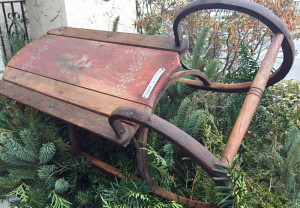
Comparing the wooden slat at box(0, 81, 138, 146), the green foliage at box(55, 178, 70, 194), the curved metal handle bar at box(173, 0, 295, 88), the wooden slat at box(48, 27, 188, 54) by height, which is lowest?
the green foliage at box(55, 178, 70, 194)

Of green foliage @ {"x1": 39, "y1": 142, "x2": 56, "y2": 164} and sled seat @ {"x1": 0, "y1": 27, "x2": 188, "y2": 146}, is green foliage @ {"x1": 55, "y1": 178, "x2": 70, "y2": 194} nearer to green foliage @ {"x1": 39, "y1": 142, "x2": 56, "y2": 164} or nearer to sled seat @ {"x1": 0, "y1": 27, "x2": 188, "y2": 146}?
green foliage @ {"x1": 39, "y1": 142, "x2": 56, "y2": 164}

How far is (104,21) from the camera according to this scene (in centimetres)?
274

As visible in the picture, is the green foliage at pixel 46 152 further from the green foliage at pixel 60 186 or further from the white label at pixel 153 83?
the white label at pixel 153 83

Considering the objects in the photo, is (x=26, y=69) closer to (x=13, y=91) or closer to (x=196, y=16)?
(x=13, y=91)

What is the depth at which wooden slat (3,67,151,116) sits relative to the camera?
1.11 meters

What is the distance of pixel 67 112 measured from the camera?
1.19 meters

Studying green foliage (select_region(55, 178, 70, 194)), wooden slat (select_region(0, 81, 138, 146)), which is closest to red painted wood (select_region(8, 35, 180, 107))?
wooden slat (select_region(0, 81, 138, 146))

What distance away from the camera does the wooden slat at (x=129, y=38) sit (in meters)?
1.30

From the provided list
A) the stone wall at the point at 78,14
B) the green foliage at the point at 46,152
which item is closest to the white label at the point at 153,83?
the green foliage at the point at 46,152

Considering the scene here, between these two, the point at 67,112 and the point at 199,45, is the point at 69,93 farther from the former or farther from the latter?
the point at 199,45

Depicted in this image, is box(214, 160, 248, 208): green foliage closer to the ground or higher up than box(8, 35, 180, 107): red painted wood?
closer to the ground

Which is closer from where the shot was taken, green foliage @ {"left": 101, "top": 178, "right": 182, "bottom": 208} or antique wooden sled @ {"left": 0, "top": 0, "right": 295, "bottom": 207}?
antique wooden sled @ {"left": 0, "top": 0, "right": 295, "bottom": 207}

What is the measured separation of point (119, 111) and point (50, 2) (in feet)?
6.81

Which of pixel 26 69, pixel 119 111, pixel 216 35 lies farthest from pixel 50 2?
pixel 119 111
